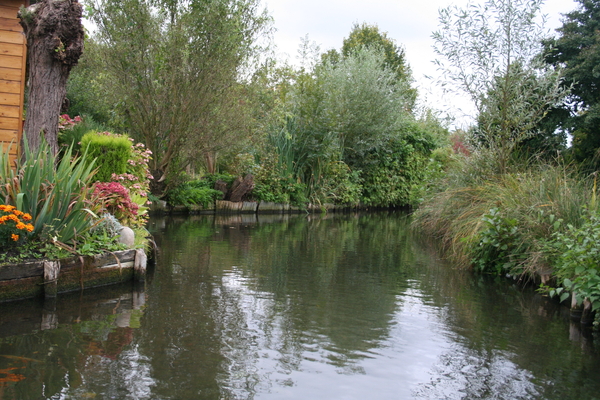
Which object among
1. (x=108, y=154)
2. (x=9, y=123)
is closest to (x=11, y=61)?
(x=9, y=123)

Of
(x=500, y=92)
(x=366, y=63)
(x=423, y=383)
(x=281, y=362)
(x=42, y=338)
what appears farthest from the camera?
(x=366, y=63)

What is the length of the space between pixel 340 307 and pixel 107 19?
11.8m

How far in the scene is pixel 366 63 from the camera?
76.1ft

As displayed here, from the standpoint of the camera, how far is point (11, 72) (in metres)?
8.87

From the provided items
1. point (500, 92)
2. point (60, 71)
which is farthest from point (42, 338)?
point (500, 92)

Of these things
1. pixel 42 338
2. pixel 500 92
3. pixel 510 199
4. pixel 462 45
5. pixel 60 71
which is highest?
pixel 462 45

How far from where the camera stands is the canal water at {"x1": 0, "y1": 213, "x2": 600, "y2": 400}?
12.7ft

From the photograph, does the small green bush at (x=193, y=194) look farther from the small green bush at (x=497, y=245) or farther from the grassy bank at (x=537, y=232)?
the small green bush at (x=497, y=245)

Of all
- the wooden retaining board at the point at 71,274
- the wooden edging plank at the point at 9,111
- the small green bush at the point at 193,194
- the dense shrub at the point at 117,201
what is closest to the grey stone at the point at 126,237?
the wooden retaining board at the point at 71,274

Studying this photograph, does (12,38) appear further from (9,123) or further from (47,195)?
(47,195)

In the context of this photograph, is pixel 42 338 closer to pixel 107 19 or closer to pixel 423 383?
pixel 423 383

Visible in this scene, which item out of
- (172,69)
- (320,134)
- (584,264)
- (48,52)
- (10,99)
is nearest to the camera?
(584,264)

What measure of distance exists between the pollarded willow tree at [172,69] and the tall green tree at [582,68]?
811 cm

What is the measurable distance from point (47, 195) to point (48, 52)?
2.17m
